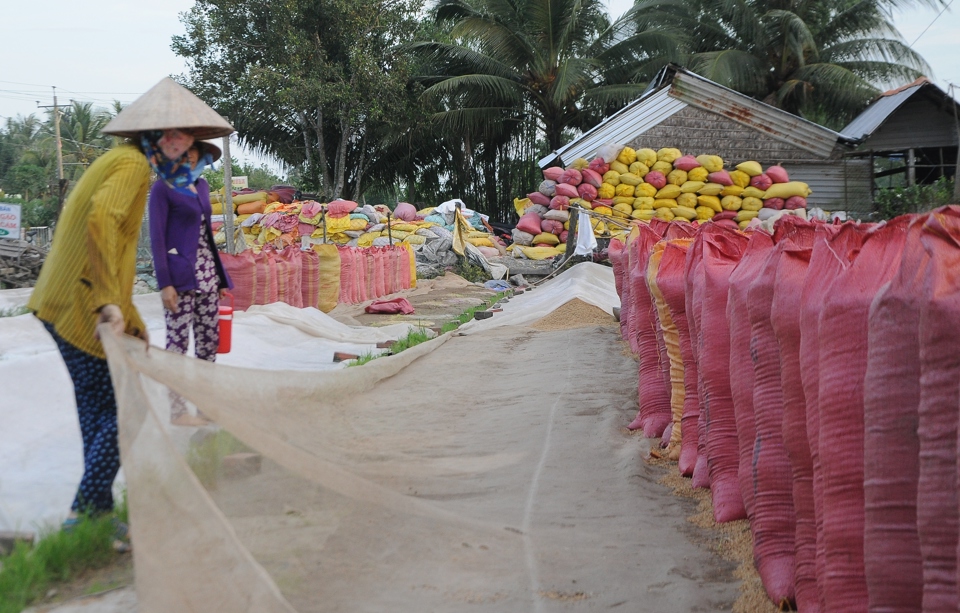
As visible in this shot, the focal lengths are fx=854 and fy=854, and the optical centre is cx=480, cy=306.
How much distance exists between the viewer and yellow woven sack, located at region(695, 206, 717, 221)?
17297 millimetres

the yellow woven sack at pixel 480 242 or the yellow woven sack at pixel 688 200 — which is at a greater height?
the yellow woven sack at pixel 688 200

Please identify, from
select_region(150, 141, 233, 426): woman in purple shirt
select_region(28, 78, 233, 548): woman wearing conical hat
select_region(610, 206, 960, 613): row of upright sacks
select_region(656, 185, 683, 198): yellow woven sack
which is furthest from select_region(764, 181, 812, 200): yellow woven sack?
select_region(28, 78, 233, 548): woman wearing conical hat

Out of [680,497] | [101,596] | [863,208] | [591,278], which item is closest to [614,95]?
[863,208]

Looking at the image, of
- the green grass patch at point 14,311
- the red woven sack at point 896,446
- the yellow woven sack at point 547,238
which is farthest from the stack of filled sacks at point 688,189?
the red woven sack at point 896,446

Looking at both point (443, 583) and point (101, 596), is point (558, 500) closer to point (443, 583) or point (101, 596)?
point (443, 583)

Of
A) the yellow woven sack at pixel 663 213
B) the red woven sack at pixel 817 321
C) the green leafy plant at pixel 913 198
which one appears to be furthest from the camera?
the yellow woven sack at pixel 663 213

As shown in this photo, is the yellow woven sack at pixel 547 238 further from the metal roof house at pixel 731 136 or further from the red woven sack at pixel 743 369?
the red woven sack at pixel 743 369

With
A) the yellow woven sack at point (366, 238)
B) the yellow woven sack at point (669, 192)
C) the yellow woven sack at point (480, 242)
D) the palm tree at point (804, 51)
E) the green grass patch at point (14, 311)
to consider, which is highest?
the palm tree at point (804, 51)

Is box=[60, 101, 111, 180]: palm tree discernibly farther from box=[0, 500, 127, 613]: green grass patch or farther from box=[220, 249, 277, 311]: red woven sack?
box=[0, 500, 127, 613]: green grass patch

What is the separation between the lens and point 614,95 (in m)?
22.8

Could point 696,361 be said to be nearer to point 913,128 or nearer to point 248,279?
point 248,279

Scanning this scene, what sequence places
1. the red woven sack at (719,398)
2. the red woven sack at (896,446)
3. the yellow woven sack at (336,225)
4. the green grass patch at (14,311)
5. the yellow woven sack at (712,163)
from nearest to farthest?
the red woven sack at (896,446) < the red woven sack at (719,398) < the green grass patch at (14,311) < the yellow woven sack at (712,163) < the yellow woven sack at (336,225)

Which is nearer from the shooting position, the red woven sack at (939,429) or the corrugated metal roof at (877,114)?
the red woven sack at (939,429)

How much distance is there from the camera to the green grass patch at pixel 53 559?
2.36 m
